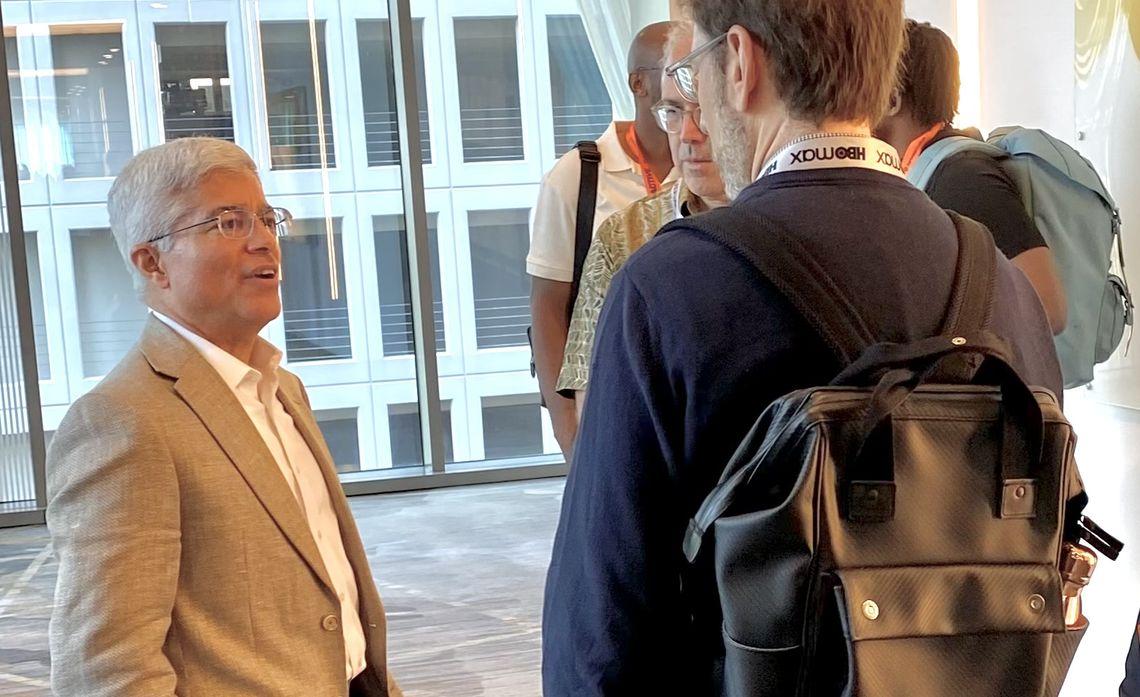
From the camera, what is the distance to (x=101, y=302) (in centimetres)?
639

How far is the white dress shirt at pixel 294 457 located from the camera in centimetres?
170

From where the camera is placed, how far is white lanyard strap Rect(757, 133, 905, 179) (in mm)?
1061

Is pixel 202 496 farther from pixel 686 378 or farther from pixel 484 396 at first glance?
pixel 484 396

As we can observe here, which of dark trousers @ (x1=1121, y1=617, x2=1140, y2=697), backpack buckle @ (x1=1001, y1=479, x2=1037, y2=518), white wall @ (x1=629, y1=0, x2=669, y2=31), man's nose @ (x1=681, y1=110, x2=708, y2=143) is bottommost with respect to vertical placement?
dark trousers @ (x1=1121, y1=617, x2=1140, y2=697)

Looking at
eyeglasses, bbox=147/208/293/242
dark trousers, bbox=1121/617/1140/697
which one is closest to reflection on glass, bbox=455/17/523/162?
eyeglasses, bbox=147/208/293/242

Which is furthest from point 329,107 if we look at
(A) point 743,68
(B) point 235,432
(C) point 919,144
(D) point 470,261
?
(A) point 743,68

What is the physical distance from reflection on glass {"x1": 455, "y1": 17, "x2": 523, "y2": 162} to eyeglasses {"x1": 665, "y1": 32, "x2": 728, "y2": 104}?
5636 mm

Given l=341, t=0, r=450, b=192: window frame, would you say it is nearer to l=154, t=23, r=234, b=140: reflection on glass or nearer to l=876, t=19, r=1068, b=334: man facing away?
l=154, t=23, r=234, b=140: reflection on glass

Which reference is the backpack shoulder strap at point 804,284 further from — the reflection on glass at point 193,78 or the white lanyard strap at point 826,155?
the reflection on glass at point 193,78

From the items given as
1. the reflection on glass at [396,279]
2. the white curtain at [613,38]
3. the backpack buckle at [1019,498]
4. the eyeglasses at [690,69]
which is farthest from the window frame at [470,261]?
the backpack buckle at [1019,498]

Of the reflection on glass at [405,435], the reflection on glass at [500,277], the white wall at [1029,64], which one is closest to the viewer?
the white wall at [1029,64]

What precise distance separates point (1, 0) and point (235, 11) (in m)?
1.22

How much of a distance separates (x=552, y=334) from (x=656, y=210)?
0.68 metres

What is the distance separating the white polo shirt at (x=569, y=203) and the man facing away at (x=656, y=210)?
480 mm
